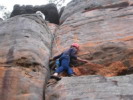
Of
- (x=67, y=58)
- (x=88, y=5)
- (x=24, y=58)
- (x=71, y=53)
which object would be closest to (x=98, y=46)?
(x=71, y=53)

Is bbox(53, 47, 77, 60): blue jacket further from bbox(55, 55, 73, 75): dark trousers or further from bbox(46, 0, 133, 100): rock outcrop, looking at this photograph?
bbox(46, 0, 133, 100): rock outcrop

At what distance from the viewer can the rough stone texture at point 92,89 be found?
9172 millimetres

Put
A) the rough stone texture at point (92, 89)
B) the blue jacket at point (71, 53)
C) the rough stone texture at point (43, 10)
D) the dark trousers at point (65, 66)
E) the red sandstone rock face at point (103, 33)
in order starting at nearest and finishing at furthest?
1. the rough stone texture at point (92, 89)
2. the dark trousers at point (65, 66)
3. the red sandstone rock face at point (103, 33)
4. the blue jacket at point (71, 53)
5. the rough stone texture at point (43, 10)

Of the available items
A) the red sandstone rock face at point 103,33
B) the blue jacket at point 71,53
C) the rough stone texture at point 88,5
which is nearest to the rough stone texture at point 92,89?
the red sandstone rock face at point 103,33

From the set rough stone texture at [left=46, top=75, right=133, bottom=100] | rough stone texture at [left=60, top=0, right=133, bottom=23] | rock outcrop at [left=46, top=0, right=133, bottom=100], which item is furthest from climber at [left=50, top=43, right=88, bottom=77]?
rough stone texture at [left=60, top=0, right=133, bottom=23]

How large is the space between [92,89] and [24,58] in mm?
2657

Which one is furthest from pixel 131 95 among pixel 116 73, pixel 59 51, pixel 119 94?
pixel 59 51

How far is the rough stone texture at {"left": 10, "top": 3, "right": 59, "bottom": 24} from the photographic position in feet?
66.4

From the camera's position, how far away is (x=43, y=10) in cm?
2062

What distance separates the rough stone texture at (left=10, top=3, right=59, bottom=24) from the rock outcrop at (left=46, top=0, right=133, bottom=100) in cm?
166

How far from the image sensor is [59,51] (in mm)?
13289

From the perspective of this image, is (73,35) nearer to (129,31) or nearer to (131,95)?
(129,31)

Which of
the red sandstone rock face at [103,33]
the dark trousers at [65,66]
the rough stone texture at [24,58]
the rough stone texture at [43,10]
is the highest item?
the rough stone texture at [24,58]

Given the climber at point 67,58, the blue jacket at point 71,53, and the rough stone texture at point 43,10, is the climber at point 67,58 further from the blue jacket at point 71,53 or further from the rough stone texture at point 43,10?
the rough stone texture at point 43,10
